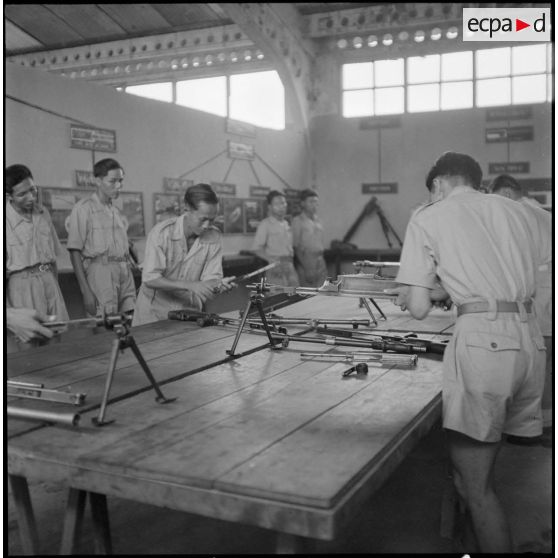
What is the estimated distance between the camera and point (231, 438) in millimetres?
1630

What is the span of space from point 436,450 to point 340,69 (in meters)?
6.98

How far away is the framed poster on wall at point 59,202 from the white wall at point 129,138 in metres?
0.05

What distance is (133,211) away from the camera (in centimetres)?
593

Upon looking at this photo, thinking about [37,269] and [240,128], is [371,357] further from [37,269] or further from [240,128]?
[240,128]

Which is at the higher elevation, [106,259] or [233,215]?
[233,215]

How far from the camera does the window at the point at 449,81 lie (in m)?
8.35

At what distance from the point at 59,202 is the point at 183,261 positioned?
6.28ft

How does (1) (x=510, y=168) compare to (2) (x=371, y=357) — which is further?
(1) (x=510, y=168)

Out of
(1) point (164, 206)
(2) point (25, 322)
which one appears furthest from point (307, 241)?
(2) point (25, 322)

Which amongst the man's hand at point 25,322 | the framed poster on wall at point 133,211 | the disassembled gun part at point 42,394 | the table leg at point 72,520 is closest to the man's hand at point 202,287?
the man's hand at point 25,322

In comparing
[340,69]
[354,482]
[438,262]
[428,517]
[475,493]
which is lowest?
[428,517]

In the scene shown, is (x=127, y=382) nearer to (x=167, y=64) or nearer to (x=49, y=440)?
(x=49, y=440)

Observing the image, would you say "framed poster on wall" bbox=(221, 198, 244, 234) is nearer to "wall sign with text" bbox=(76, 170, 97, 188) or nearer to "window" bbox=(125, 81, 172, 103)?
"wall sign with text" bbox=(76, 170, 97, 188)

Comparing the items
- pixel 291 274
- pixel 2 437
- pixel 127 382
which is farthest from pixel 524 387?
pixel 291 274
